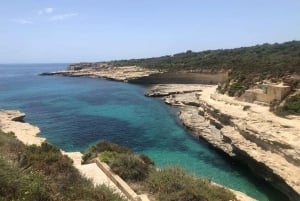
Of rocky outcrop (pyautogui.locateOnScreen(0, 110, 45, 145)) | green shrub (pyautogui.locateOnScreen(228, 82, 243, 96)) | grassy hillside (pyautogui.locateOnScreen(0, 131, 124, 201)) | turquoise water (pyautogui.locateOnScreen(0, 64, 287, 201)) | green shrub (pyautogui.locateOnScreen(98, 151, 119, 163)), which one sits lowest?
turquoise water (pyautogui.locateOnScreen(0, 64, 287, 201))

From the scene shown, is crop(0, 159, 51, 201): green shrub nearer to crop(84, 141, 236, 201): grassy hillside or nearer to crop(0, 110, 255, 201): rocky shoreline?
crop(0, 110, 255, 201): rocky shoreline

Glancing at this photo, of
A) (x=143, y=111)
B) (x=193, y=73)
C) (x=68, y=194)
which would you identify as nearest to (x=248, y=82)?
(x=143, y=111)

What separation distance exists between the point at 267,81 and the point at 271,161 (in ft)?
77.7

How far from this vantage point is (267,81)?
134 feet

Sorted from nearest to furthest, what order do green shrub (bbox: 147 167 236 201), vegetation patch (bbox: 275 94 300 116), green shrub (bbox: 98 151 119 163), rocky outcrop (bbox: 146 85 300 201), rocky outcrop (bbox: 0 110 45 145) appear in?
1. green shrub (bbox: 147 167 236 201)
2. green shrub (bbox: 98 151 119 163)
3. rocky outcrop (bbox: 146 85 300 201)
4. rocky outcrop (bbox: 0 110 45 145)
5. vegetation patch (bbox: 275 94 300 116)

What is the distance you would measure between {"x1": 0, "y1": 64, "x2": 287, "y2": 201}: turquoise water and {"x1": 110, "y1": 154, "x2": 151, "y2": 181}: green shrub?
7547mm

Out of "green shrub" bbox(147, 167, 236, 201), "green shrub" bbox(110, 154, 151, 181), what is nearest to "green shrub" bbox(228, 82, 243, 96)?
"green shrub" bbox(110, 154, 151, 181)

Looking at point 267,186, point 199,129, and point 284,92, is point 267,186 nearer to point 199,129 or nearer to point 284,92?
point 199,129

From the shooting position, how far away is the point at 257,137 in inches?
870

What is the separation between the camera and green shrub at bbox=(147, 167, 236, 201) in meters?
11.1

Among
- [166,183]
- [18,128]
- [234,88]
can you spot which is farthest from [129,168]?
[234,88]

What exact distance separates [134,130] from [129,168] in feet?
62.5

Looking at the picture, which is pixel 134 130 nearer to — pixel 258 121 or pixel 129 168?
pixel 258 121

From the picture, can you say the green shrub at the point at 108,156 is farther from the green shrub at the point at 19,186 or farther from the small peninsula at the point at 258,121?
the small peninsula at the point at 258,121
